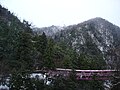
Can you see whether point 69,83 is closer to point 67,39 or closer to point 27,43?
point 27,43

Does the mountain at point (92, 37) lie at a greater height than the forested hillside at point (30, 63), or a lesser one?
greater

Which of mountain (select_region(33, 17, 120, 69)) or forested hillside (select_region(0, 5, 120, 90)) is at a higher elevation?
mountain (select_region(33, 17, 120, 69))

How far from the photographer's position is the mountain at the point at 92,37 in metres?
101

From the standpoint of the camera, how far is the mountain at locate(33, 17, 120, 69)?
331 feet

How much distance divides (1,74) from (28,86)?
5.32m

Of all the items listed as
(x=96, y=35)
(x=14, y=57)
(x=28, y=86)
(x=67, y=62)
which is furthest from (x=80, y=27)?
(x=28, y=86)

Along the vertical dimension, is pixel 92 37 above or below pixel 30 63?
above

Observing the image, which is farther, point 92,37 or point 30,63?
point 92,37

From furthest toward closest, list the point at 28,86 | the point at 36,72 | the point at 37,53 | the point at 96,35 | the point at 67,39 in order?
Result: 1. the point at 96,35
2. the point at 67,39
3. the point at 37,53
4. the point at 36,72
5. the point at 28,86

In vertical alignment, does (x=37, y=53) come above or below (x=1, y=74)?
above

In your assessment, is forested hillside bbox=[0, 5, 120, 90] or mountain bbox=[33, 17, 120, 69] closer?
forested hillside bbox=[0, 5, 120, 90]

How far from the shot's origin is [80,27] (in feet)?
383

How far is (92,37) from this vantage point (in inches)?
4382

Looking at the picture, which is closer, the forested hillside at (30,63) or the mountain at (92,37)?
the forested hillside at (30,63)
